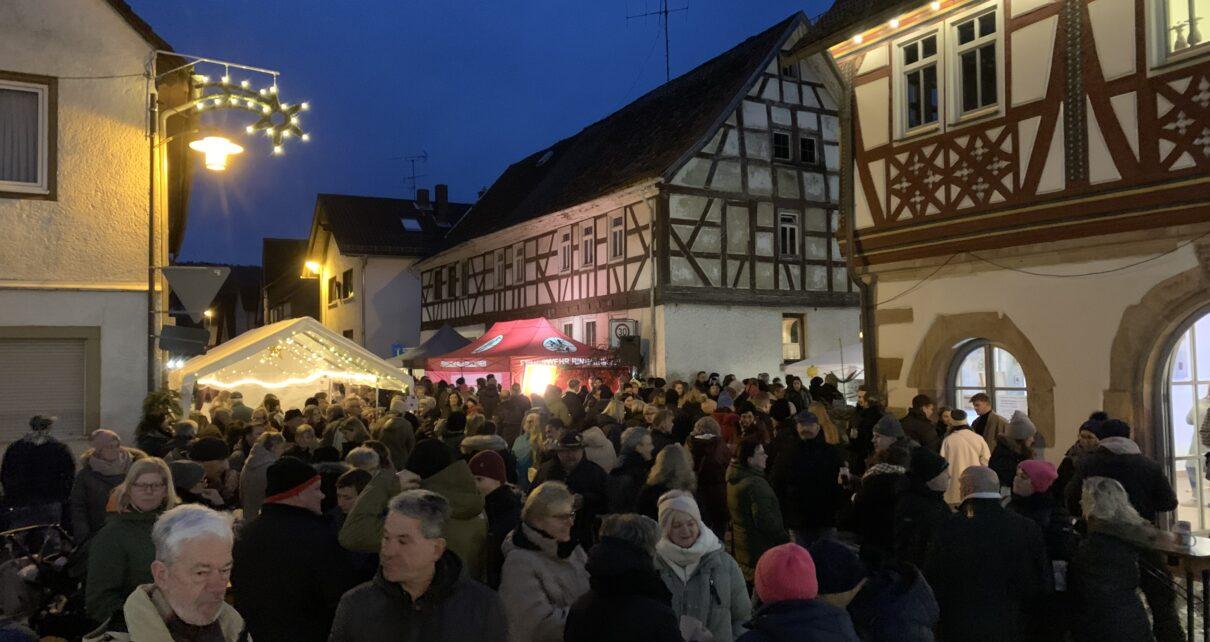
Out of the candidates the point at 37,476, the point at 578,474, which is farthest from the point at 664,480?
the point at 37,476

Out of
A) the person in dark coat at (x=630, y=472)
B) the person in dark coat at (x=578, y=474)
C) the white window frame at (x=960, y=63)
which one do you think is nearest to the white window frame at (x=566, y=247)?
the white window frame at (x=960, y=63)

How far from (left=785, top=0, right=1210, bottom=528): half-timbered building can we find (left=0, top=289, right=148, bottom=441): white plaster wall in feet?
32.0

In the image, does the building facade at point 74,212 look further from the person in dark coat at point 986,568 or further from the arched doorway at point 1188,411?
the arched doorway at point 1188,411

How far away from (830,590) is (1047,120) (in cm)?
872

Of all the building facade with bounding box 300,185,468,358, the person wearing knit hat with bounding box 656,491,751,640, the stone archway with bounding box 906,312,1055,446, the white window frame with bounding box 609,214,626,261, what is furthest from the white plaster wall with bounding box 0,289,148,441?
the building facade with bounding box 300,185,468,358

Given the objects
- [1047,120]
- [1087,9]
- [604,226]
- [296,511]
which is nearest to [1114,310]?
[1047,120]

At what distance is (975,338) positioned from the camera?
1160cm

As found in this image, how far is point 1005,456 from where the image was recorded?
755cm

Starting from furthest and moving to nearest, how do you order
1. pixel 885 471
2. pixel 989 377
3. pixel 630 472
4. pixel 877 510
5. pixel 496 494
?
pixel 989 377 < pixel 630 472 < pixel 885 471 < pixel 877 510 < pixel 496 494

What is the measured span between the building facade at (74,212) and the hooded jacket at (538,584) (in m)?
7.88

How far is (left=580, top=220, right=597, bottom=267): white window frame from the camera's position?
78.8 feet

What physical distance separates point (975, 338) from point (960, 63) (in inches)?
143

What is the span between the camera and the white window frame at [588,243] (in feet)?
78.8

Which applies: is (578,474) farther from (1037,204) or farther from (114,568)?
(1037,204)
